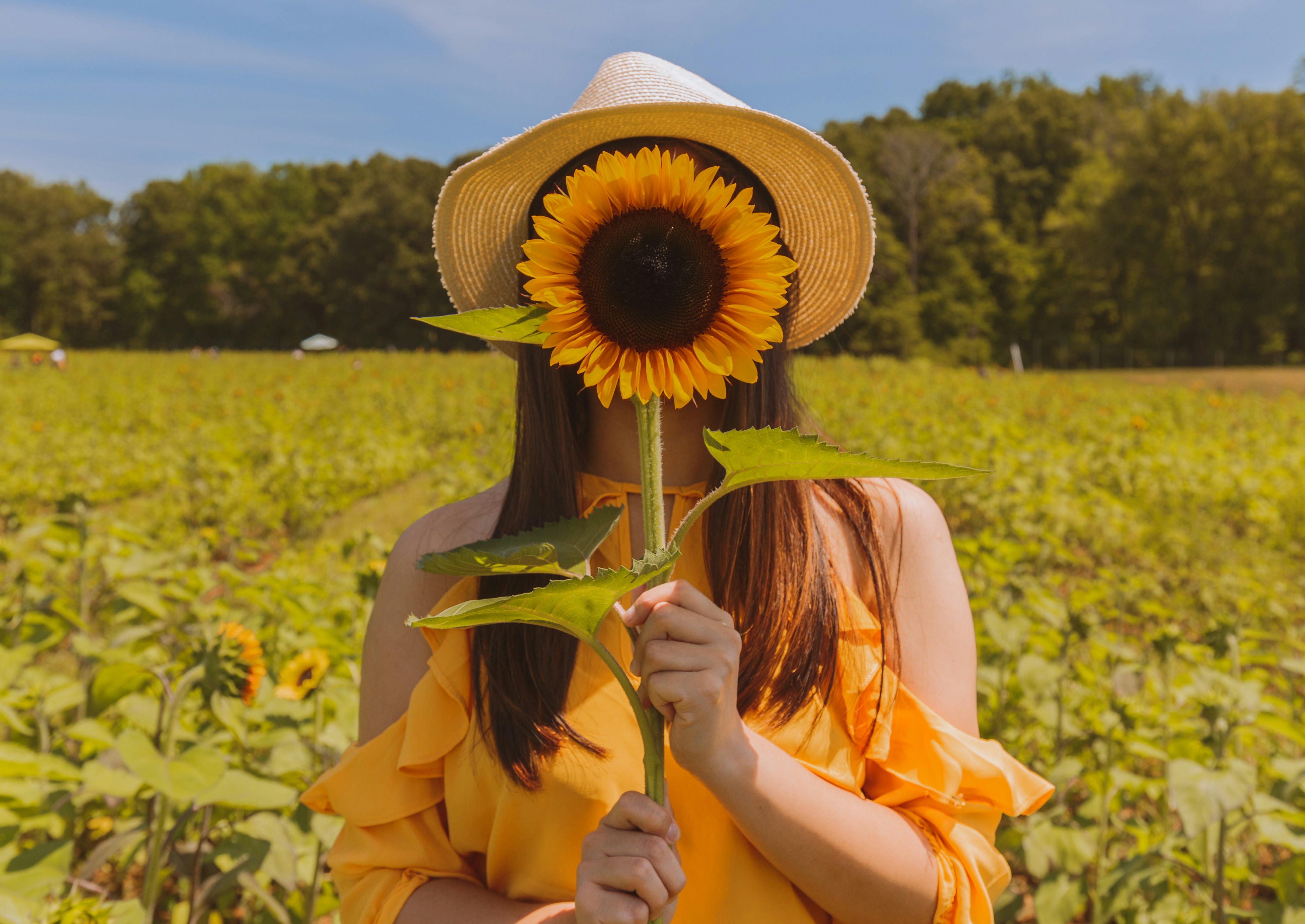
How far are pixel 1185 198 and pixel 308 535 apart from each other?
39781 mm

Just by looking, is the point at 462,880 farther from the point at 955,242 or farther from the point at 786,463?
the point at 955,242

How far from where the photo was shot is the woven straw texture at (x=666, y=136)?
0.99 metres

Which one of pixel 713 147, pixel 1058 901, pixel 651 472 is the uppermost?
pixel 713 147

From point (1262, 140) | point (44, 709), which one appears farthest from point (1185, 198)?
point (44, 709)

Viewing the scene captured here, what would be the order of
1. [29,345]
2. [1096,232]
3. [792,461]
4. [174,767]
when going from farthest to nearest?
[1096,232], [29,345], [174,767], [792,461]

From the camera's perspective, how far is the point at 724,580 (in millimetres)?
1135

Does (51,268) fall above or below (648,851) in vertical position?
above

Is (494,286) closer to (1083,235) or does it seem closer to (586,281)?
(586,281)

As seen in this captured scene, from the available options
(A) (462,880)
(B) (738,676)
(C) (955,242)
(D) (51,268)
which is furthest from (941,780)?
(D) (51,268)

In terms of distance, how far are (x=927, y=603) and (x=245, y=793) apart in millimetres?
1145

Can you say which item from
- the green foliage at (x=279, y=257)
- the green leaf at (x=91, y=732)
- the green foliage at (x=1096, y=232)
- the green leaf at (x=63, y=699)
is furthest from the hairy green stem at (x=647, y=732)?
the green foliage at (x=279, y=257)

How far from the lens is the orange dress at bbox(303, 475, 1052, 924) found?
1.09 m

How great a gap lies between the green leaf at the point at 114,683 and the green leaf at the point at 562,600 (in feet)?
4.60

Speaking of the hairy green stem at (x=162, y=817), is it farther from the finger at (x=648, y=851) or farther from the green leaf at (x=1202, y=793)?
the green leaf at (x=1202, y=793)
